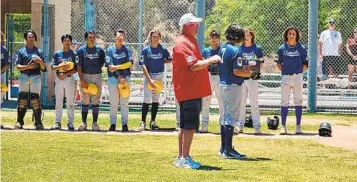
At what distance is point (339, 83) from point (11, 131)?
976 cm

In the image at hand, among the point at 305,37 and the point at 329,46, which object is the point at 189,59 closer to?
the point at 329,46

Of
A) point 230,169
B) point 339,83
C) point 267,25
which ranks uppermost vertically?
point 267,25

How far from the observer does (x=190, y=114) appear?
8.81m

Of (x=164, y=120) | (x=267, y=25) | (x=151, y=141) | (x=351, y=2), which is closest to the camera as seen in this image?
(x=151, y=141)

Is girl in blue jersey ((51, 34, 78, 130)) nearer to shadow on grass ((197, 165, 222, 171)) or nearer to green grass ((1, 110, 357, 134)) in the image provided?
green grass ((1, 110, 357, 134))

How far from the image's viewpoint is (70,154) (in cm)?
970

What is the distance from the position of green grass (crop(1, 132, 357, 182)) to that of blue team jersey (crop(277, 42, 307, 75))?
150 centimetres

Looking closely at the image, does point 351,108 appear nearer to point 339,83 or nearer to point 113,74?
point 339,83

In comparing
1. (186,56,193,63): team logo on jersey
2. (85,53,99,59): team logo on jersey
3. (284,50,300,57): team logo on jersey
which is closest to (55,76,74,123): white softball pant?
(85,53,99,59): team logo on jersey

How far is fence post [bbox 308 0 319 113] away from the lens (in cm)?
1717

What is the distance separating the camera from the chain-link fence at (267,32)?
18500mm

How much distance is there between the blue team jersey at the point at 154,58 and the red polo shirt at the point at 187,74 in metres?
4.39

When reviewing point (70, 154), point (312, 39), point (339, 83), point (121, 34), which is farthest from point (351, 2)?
point (70, 154)

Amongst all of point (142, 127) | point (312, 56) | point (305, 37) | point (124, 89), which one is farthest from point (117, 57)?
point (305, 37)
